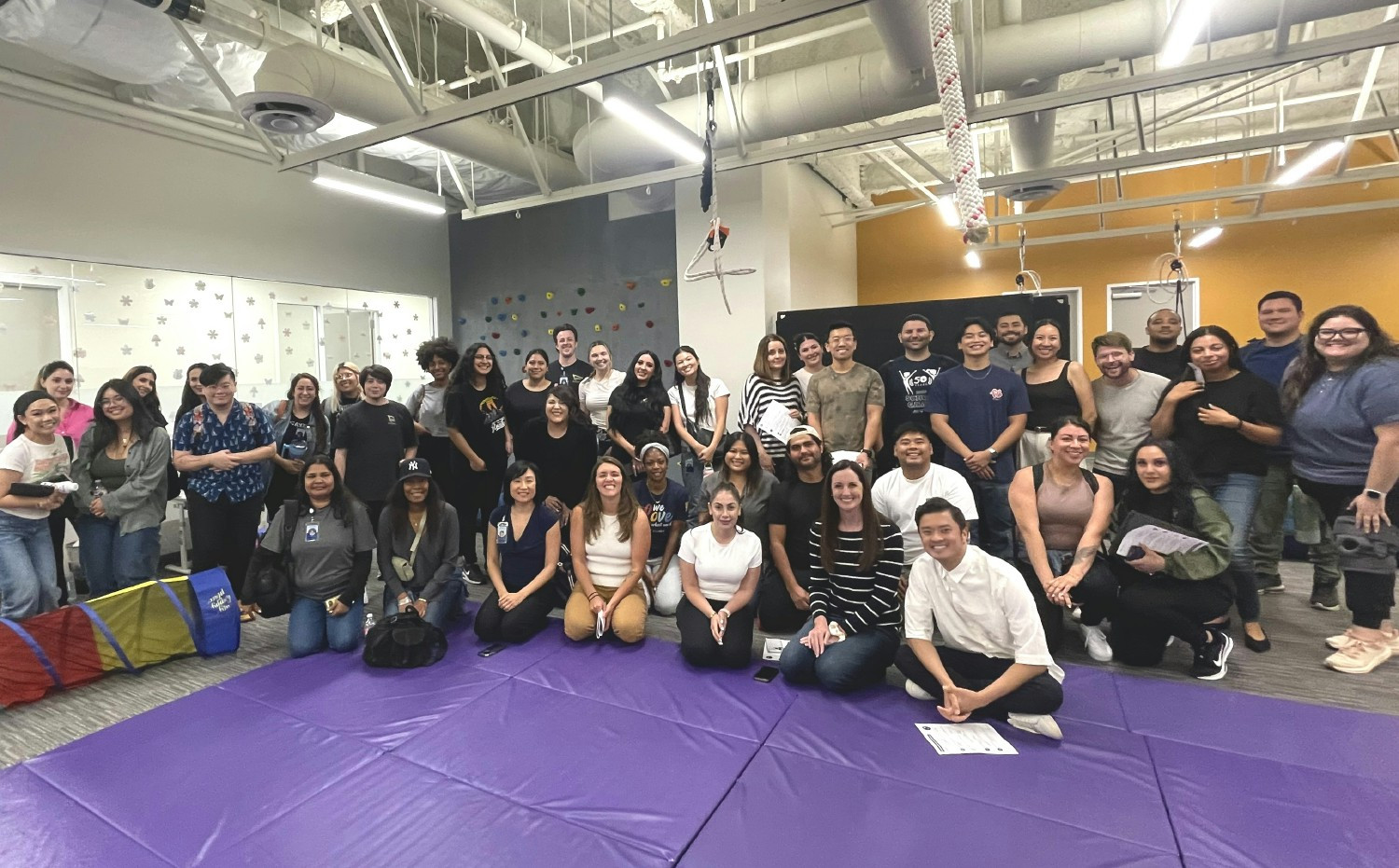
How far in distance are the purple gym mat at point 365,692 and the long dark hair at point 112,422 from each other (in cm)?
161

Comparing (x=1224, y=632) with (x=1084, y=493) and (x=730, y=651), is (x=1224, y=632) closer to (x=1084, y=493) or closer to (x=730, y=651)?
(x=1084, y=493)

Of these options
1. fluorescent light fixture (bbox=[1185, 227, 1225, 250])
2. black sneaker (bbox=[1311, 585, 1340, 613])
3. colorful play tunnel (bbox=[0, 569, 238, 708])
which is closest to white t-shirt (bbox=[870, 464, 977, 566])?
black sneaker (bbox=[1311, 585, 1340, 613])

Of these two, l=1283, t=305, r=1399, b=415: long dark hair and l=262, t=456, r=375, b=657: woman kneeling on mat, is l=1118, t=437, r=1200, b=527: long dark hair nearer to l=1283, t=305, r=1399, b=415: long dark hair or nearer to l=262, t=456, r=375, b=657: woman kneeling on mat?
l=1283, t=305, r=1399, b=415: long dark hair

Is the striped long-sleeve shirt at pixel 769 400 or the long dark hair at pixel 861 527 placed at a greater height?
the striped long-sleeve shirt at pixel 769 400

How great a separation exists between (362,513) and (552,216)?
192 inches

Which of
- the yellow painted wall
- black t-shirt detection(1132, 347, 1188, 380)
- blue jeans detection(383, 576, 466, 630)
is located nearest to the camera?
blue jeans detection(383, 576, 466, 630)

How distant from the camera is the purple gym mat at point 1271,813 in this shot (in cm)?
180

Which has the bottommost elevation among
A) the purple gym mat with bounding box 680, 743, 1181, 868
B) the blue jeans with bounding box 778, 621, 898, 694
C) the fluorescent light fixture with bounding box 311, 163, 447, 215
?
the purple gym mat with bounding box 680, 743, 1181, 868

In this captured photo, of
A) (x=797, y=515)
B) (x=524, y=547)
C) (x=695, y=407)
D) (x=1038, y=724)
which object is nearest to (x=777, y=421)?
(x=695, y=407)

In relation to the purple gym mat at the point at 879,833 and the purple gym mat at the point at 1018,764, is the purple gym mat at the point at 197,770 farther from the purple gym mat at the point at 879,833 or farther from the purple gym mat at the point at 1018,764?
the purple gym mat at the point at 1018,764

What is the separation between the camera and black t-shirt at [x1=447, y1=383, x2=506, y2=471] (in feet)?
14.1

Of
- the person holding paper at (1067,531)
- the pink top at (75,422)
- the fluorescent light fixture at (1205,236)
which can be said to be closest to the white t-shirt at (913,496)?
the person holding paper at (1067,531)

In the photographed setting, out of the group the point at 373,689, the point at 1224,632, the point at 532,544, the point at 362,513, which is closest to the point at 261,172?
the point at 362,513

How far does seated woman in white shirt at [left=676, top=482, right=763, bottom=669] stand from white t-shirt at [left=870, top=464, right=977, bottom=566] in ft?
2.30
